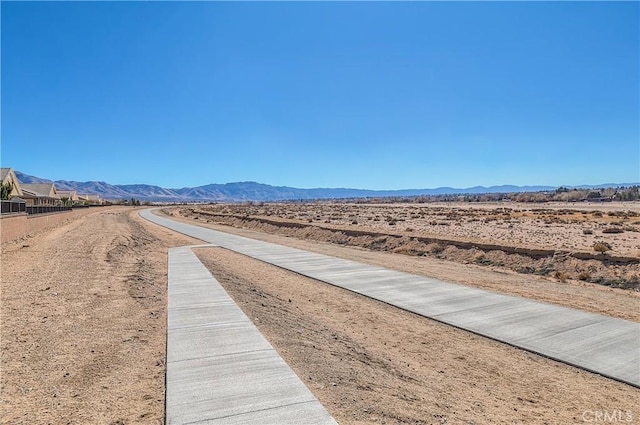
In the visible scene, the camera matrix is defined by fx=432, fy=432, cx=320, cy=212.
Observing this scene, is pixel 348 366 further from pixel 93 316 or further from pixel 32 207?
pixel 32 207

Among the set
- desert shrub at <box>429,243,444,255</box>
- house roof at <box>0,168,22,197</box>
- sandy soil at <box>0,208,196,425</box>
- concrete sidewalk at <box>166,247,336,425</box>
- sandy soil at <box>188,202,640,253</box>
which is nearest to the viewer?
concrete sidewalk at <box>166,247,336,425</box>

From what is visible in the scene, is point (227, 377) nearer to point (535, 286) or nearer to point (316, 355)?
point (316, 355)

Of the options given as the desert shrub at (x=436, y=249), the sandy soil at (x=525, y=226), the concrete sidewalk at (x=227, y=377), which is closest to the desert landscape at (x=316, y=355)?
the concrete sidewalk at (x=227, y=377)

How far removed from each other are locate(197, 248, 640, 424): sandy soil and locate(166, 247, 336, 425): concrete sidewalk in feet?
0.86

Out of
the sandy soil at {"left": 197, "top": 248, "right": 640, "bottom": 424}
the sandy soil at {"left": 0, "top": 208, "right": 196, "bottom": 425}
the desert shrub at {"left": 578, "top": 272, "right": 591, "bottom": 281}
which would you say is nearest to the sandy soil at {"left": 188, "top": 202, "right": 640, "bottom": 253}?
the desert shrub at {"left": 578, "top": 272, "right": 591, "bottom": 281}

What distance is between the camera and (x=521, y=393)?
17.3ft

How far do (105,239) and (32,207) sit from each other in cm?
1093

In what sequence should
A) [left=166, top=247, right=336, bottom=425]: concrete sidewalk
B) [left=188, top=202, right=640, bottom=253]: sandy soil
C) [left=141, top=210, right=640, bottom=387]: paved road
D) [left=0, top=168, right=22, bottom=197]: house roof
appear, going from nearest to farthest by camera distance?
[left=166, top=247, right=336, bottom=425]: concrete sidewalk → [left=141, top=210, right=640, bottom=387]: paved road → [left=188, top=202, right=640, bottom=253]: sandy soil → [left=0, top=168, right=22, bottom=197]: house roof

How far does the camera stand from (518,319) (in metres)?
8.05

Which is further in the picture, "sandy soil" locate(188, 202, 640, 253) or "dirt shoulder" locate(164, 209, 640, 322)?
"sandy soil" locate(188, 202, 640, 253)

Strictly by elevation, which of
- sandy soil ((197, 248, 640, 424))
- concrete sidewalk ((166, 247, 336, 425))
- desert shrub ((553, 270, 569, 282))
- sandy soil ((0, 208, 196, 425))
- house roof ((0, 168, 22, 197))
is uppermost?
house roof ((0, 168, 22, 197))

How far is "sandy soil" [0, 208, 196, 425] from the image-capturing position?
4391mm

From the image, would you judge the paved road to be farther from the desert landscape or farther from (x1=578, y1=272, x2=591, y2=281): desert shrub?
(x1=578, y1=272, x2=591, y2=281): desert shrub

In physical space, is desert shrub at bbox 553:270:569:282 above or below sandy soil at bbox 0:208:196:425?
below
